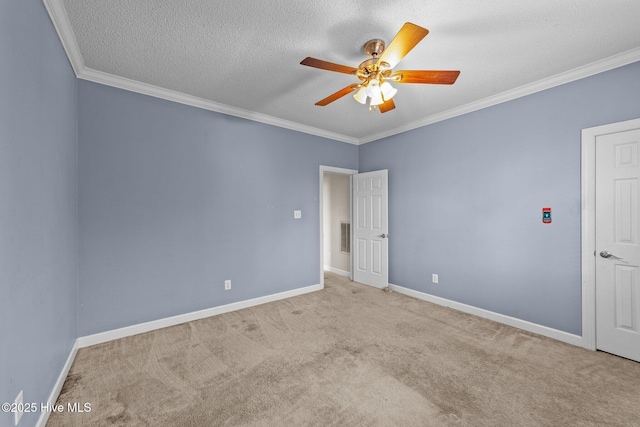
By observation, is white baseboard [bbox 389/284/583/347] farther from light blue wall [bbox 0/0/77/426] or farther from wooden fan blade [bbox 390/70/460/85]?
light blue wall [bbox 0/0/77/426]

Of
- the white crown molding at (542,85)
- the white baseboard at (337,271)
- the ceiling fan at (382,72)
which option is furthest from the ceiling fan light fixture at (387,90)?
the white baseboard at (337,271)

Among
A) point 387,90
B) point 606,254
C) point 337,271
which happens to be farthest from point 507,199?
point 337,271

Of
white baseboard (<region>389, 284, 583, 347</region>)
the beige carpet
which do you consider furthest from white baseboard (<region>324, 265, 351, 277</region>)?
the beige carpet

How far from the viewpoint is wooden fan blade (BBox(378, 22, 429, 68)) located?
1500mm

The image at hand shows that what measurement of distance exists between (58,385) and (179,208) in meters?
1.78

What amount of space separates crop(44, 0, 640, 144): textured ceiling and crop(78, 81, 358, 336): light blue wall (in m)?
0.43

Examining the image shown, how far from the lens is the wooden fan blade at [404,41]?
59.1 inches

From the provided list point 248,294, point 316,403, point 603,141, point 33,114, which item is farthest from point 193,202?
→ point 603,141

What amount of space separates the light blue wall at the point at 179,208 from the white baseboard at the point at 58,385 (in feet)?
0.82

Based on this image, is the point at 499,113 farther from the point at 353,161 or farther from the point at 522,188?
the point at 353,161

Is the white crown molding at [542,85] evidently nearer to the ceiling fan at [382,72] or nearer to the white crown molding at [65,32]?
the ceiling fan at [382,72]

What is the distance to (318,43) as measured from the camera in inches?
84.2

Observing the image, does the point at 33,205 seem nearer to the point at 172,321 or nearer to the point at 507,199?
the point at 172,321

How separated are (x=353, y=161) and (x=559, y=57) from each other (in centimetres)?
304
